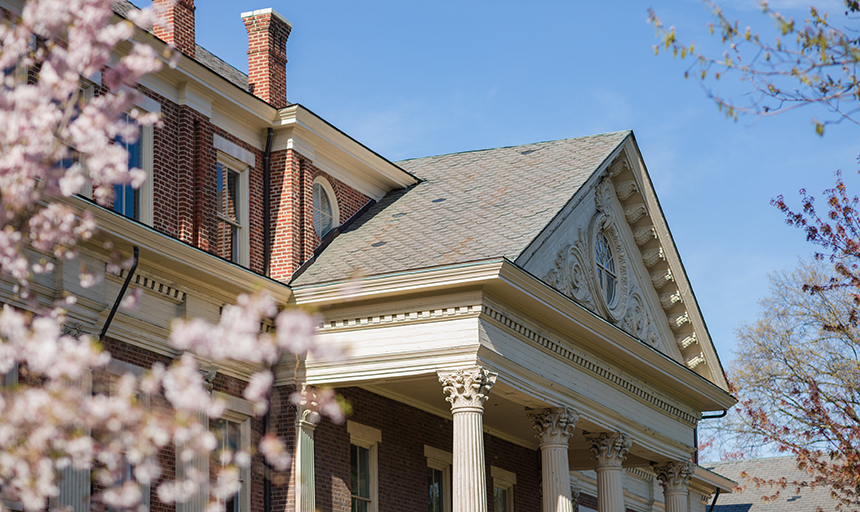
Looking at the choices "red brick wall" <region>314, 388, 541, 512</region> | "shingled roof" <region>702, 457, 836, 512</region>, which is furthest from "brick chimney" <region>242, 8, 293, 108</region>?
"shingled roof" <region>702, 457, 836, 512</region>

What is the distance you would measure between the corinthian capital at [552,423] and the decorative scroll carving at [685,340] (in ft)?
25.9

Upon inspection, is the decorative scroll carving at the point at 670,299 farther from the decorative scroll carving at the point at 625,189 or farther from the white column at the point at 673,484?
the white column at the point at 673,484

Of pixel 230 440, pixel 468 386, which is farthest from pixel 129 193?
pixel 468 386

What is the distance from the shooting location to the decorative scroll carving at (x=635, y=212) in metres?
26.4

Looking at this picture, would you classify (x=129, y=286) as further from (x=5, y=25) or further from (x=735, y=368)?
(x=735, y=368)

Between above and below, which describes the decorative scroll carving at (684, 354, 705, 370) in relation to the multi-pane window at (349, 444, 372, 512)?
above

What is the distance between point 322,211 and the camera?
894 inches

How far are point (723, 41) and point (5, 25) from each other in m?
5.86

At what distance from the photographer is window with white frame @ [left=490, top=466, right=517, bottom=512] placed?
26.1 m

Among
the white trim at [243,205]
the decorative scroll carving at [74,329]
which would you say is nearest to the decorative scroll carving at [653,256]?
the white trim at [243,205]

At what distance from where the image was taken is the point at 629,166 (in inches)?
1022

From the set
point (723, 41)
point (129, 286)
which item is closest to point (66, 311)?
point (129, 286)

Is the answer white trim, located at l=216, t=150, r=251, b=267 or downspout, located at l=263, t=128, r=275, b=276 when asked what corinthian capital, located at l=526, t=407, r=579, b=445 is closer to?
downspout, located at l=263, t=128, r=275, b=276

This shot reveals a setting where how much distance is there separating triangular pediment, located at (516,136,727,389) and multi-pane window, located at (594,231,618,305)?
2cm
